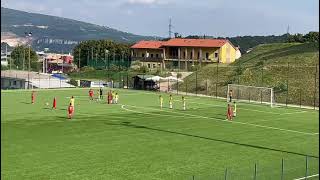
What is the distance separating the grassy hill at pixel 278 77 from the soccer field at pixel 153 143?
15.6 m

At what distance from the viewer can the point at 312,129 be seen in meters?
35.1

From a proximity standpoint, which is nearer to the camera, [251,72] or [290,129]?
[290,129]

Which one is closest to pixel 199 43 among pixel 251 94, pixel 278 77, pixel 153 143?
pixel 278 77

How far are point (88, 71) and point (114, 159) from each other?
273 ft

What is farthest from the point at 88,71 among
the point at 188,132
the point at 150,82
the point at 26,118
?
the point at 188,132

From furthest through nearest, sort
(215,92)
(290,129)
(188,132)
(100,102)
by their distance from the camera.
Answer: (215,92)
(100,102)
(290,129)
(188,132)

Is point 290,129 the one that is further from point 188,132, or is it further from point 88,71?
point 88,71

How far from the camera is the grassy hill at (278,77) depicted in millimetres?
61125

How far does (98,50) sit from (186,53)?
3299 cm

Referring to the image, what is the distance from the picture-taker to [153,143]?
26.9 m

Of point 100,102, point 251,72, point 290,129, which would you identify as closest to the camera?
point 290,129

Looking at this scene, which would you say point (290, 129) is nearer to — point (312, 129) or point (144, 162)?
point (312, 129)

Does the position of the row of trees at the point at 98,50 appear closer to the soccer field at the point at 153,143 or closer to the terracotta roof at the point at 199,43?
the terracotta roof at the point at 199,43

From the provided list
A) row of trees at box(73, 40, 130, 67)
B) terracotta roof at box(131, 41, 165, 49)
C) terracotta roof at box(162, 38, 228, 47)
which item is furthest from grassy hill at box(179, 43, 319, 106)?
row of trees at box(73, 40, 130, 67)
